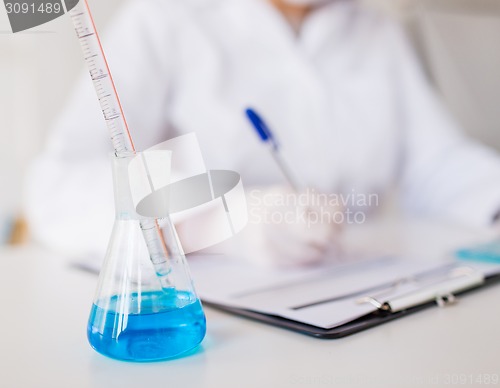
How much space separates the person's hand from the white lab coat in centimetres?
11

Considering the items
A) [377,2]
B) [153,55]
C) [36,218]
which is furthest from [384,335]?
[377,2]

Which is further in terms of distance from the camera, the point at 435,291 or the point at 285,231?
the point at 285,231

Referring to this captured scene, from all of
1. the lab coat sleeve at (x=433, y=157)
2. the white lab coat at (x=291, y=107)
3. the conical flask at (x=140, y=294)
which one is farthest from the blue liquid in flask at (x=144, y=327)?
the lab coat sleeve at (x=433, y=157)

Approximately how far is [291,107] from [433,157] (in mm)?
258

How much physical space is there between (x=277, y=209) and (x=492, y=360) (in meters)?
0.23

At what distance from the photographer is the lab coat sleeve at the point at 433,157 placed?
2.51 feet

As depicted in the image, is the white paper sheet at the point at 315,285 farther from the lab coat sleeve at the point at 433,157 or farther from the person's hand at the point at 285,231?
the lab coat sleeve at the point at 433,157

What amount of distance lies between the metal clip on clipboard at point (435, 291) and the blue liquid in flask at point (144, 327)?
121mm

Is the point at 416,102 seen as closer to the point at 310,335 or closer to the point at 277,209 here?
the point at 277,209

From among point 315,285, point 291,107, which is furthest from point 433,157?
point 315,285

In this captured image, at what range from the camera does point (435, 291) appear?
0.35 metres

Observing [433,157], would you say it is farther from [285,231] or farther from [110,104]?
[110,104]

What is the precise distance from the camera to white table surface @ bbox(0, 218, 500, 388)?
9.7 inches

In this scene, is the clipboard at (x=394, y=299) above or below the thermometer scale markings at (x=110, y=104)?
below
